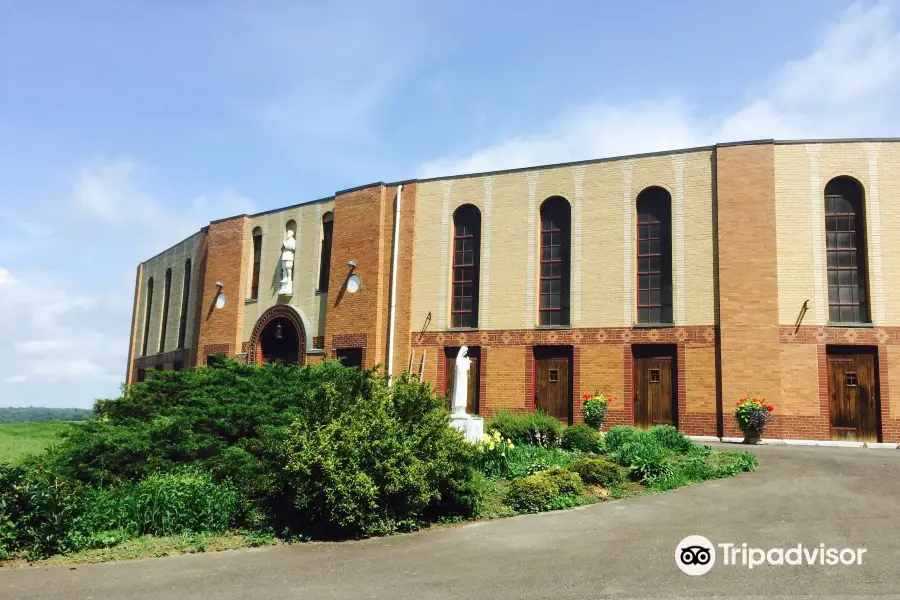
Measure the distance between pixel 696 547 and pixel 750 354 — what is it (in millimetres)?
12822

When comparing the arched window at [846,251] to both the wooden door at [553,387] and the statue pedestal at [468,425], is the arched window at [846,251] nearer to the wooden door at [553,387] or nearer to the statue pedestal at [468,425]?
the wooden door at [553,387]

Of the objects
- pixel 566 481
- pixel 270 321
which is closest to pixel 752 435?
pixel 566 481

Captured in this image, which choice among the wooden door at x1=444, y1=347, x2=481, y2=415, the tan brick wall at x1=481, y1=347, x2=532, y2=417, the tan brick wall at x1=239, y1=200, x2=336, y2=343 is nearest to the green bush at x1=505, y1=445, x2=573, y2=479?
the tan brick wall at x1=481, y1=347, x2=532, y2=417

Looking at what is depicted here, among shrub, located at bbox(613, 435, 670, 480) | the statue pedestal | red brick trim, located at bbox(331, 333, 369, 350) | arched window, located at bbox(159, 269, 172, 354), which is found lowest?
shrub, located at bbox(613, 435, 670, 480)

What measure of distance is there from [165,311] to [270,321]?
1110 centimetres

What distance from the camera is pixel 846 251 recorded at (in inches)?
795

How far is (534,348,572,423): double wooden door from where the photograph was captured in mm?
22234

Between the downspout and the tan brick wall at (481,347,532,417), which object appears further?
the downspout

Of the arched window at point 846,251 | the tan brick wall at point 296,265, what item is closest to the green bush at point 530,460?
the arched window at point 846,251

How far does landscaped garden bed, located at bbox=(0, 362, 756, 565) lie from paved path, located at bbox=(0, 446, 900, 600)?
1.73 ft

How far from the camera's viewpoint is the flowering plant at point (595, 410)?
20.8m

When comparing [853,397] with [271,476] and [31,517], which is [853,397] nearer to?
[271,476]

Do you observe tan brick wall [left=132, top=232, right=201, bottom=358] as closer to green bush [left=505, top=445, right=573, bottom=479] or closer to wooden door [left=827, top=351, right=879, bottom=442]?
green bush [left=505, top=445, right=573, bottom=479]

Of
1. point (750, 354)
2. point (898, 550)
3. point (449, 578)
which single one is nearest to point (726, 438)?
point (750, 354)
